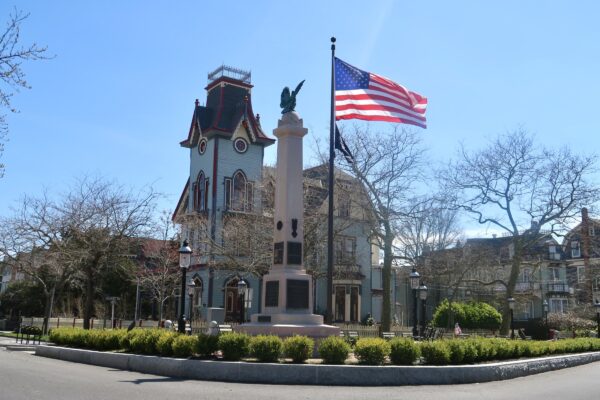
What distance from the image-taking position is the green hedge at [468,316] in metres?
46.4

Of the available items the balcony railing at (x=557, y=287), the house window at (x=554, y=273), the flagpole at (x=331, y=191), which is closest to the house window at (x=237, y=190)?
the flagpole at (x=331, y=191)

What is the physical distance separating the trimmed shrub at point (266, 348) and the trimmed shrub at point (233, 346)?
26cm

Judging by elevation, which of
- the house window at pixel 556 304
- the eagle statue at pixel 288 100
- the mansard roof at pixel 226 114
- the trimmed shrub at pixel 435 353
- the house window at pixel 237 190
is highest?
the mansard roof at pixel 226 114

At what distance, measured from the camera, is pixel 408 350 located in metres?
14.2

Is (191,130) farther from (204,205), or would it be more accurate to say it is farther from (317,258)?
(317,258)

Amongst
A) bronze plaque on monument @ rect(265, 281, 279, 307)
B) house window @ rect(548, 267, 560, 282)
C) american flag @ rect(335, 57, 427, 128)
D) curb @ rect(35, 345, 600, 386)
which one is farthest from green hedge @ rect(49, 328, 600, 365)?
house window @ rect(548, 267, 560, 282)

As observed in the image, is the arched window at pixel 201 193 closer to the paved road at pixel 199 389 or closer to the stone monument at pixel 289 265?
the stone monument at pixel 289 265

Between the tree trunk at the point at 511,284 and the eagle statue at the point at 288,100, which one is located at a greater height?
the eagle statue at the point at 288,100

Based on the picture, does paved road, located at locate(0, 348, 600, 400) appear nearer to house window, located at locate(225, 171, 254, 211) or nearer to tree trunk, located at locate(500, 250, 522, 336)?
tree trunk, located at locate(500, 250, 522, 336)

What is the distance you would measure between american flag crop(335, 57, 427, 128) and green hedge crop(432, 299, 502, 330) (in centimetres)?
2891

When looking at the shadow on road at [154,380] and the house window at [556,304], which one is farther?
the house window at [556,304]

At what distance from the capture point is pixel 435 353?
14617 mm

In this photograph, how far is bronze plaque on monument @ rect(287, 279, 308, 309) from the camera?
1677 centimetres

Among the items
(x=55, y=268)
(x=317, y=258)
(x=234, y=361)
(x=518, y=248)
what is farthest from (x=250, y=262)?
(x=234, y=361)
